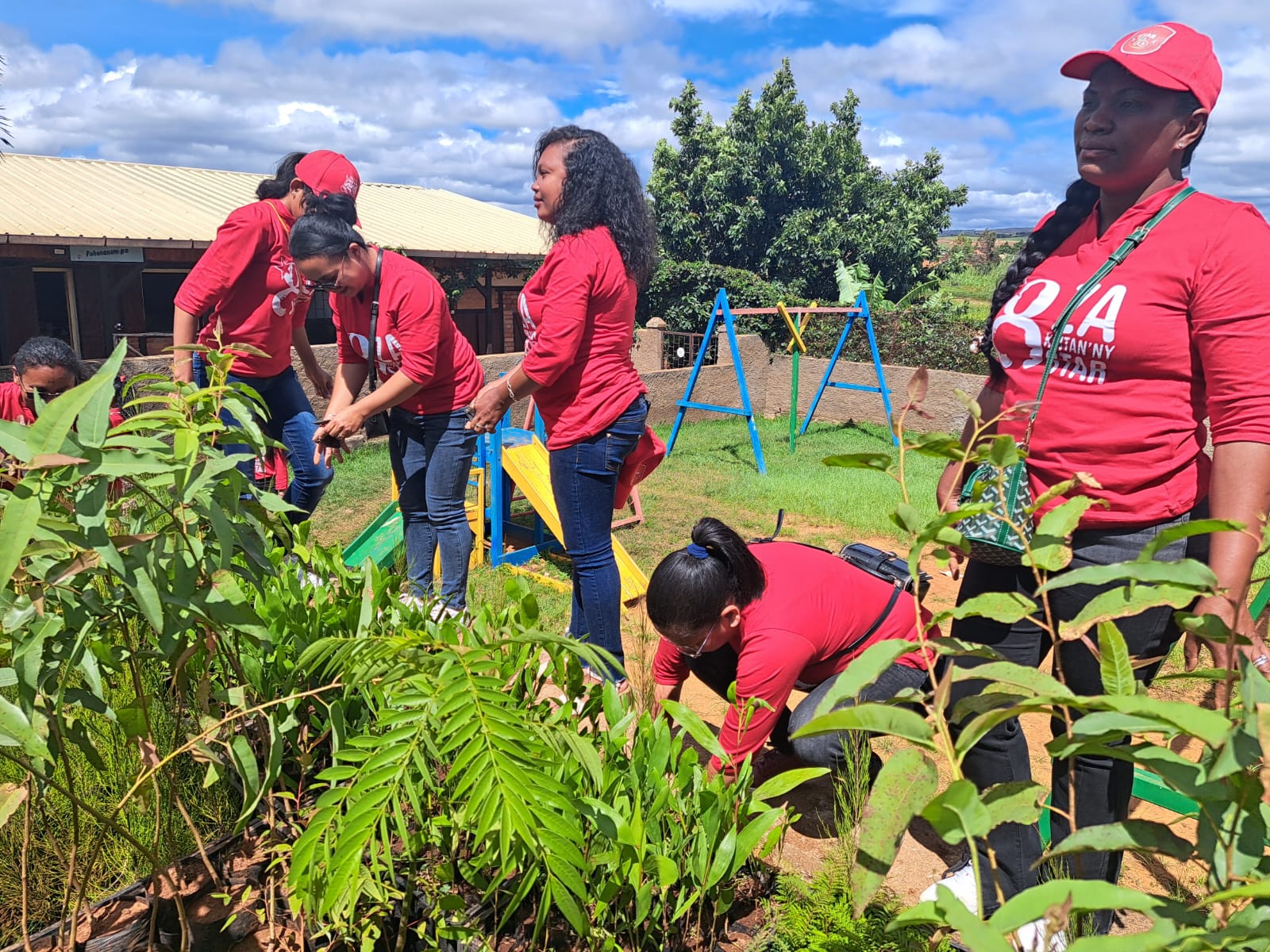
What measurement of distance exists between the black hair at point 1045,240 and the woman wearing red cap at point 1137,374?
8 cm

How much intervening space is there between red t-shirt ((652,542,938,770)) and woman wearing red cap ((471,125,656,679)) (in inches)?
24.8

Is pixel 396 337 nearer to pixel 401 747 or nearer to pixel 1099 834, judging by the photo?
pixel 401 747

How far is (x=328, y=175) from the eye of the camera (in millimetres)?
3785

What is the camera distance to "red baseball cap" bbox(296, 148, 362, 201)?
379 centimetres

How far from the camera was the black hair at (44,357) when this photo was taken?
3840 millimetres

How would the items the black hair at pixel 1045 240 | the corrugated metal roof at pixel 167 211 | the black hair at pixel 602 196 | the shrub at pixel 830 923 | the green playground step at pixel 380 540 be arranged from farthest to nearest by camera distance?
the corrugated metal roof at pixel 167 211
the green playground step at pixel 380 540
the black hair at pixel 602 196
the black hair at pixel 1045 240
the shrub at pixel 830 923

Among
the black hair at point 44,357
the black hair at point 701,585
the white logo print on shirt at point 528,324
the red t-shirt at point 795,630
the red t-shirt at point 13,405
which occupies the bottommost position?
the red t-shirt at point 795,630

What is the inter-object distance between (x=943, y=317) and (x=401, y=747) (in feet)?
44.3

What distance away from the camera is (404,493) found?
12.2 feet

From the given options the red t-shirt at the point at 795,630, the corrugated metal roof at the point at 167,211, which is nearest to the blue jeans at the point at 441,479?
the red t-shirt at the point at 795,630

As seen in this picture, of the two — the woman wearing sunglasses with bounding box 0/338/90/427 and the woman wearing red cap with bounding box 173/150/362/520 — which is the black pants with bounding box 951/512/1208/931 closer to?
the woman wearing red cap with bounding box 173/150/362/520

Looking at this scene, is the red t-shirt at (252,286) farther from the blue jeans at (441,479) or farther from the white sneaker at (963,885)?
the white sneaker at (963,885)

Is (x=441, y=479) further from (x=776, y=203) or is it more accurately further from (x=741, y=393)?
(x=776, y=203)

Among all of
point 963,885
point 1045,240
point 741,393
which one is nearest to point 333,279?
point 1045,240
